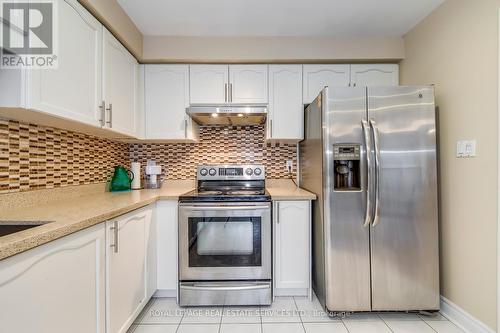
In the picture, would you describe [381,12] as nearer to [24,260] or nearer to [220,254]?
[220,254]

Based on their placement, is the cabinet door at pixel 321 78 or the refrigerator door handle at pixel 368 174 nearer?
the refrigerator door handle at pixel 368 174

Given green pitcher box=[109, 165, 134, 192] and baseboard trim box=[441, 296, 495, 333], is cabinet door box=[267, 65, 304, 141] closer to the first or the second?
green pitcher box=[109, 165, 134, 192]

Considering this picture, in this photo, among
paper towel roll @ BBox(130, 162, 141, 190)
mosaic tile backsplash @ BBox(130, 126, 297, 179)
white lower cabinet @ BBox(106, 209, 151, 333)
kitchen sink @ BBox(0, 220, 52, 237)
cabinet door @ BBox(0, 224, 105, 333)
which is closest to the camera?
cabinet door @ BBox(0, 224, 105, 333)

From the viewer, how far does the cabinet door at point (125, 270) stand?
1384mm

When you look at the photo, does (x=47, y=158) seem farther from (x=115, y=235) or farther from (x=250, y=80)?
(x=250, y=80)

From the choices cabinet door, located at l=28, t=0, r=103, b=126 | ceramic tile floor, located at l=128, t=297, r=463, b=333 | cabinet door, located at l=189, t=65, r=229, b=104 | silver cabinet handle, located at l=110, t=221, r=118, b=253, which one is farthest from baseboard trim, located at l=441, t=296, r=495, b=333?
cabinet door, located at l=28, t=0, r=103, b=126

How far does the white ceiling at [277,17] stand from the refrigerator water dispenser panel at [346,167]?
106cm

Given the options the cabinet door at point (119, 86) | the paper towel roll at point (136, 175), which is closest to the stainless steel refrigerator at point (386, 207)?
the cabinet door at point (119, 86)

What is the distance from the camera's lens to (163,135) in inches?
96.6

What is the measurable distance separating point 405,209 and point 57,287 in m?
2.04

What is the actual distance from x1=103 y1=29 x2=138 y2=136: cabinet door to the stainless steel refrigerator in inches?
61.6

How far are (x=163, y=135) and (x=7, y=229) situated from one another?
4.77 ft

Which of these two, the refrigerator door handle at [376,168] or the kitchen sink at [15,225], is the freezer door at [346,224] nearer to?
the refrigerator door handle at [376,168]

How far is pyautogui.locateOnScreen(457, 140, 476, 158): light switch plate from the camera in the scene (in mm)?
1665
